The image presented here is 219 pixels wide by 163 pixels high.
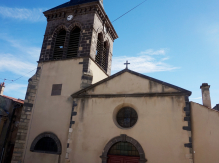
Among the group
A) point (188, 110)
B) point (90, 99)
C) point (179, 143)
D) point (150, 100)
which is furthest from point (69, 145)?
point (188, 110)

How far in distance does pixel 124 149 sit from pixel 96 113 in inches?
81.3

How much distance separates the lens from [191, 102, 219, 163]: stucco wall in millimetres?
6918

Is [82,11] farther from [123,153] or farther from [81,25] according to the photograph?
[123,153]

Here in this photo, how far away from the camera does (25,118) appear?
10.2 m

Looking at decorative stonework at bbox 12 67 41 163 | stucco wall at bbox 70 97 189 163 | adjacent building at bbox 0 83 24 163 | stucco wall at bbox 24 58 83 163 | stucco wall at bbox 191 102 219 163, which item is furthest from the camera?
adjacent building at bbox 0 83 24 163

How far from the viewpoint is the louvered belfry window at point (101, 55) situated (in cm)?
1234

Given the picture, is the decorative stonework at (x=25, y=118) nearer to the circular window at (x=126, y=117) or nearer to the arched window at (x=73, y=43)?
the arched window at (x=73, y=43)

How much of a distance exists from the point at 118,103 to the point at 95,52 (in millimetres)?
4331

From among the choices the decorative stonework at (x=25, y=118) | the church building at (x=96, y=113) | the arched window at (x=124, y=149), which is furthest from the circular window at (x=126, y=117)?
the decorative stonework at (x=25, y=118)

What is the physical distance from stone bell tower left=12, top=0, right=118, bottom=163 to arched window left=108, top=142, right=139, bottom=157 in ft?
6.84

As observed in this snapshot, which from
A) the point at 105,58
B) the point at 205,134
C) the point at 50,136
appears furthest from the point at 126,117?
the point at 105,58

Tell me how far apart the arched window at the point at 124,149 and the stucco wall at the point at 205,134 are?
234 centimetres

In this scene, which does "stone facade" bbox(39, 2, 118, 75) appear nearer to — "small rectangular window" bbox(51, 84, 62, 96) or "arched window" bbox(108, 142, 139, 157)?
"small rectangular window" bbox(51, 84, 62, 96)

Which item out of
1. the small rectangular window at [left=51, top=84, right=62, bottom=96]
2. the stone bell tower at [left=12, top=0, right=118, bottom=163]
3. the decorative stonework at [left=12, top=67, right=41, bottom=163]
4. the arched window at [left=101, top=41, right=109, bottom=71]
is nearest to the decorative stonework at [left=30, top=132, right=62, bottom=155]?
the stone bell tower at [left=12, top=0, right=118, bottom=163]
